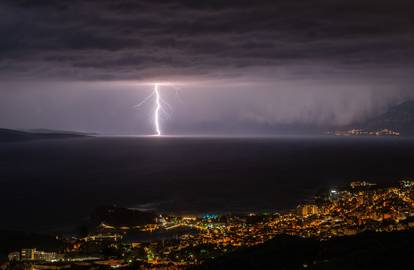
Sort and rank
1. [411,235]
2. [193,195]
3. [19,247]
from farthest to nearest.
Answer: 1. [193,195]
2. [19,247]
3. [411,235]

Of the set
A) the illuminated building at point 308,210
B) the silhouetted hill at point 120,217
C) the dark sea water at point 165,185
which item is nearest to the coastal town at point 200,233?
the illuminated building at point 308,210

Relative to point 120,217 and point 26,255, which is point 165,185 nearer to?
point 120,217

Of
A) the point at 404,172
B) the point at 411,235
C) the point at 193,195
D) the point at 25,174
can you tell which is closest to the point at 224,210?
the point at 193,195

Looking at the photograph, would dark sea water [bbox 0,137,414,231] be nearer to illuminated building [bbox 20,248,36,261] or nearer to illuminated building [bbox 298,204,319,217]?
illuminated building [bbox 298,204,319,217]

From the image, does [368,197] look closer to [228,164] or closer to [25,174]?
[228,164]

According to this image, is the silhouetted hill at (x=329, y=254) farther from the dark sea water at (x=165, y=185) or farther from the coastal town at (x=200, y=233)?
the dark sea water at (x=165, y=185)

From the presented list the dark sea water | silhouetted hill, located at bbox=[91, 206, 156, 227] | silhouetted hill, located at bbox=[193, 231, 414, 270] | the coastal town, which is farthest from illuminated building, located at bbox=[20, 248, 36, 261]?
the dark sea water
